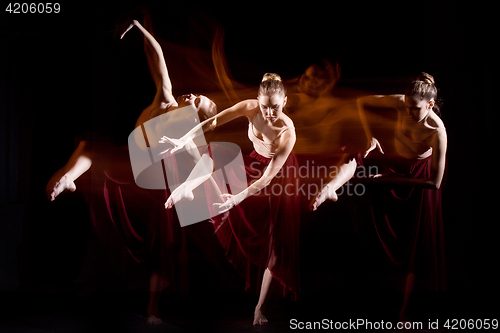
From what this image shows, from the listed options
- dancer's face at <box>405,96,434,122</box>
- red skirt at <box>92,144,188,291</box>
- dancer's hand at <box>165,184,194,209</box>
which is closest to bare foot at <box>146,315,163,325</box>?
red skirt at <box>92,144,188,291</box>

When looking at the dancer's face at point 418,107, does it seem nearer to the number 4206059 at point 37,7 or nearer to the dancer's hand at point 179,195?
the dancer's hand at point 179,195

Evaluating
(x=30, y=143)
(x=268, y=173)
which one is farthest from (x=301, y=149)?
(x=30, y=143)

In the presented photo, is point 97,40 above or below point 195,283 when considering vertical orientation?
above

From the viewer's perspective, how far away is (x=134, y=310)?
2.37m

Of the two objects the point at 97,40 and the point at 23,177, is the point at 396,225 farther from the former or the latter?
the point at 23,177

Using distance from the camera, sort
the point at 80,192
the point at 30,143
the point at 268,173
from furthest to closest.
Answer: the point at 30,143
the point at 80,192
the point at 268,173

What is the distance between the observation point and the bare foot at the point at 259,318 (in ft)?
7.36

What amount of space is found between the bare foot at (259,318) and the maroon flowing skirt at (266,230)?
A: 0.15 meters

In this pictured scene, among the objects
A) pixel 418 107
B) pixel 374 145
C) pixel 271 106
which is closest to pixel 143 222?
pixel 271 106

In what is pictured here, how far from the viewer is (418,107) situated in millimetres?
2217

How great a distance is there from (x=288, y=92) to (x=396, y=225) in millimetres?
1067

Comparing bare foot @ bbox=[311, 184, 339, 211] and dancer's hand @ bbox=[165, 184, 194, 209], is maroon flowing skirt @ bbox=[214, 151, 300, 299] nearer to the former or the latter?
bare foot @ bbox=[311, 184, 339, 211]

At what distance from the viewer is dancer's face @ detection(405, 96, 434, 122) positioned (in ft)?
7.26

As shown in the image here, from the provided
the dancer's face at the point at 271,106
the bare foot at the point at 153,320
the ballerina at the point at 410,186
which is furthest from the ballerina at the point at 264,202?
the bare foot at the point at 153,320
